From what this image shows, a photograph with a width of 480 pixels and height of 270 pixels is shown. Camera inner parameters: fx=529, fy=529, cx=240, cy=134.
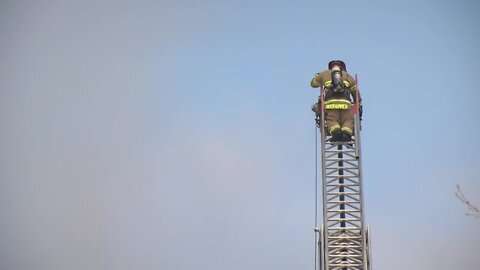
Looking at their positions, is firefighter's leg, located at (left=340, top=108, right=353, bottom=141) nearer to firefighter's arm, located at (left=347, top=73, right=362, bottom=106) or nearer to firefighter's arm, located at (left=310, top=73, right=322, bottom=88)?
firefighter's arm, located at (left=347, top=73, right=362, bottom=106)

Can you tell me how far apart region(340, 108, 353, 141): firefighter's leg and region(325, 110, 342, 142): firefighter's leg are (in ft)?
0.49

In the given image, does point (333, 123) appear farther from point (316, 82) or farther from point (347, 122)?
point (316, 82)

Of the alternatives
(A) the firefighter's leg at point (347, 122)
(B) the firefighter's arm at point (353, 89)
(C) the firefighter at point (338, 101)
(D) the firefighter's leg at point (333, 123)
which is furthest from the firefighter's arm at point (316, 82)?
(A) the firefighter's leg at point (347, 122)

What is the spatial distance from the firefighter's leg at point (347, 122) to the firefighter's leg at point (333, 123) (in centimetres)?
15

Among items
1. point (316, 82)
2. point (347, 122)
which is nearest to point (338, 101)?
point (347, 122)

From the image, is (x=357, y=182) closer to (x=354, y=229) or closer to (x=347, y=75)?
(x=354, y=229)

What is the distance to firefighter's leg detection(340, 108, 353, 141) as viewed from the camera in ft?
64.2

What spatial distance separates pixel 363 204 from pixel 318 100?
4400 millimetres

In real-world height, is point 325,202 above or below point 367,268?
above

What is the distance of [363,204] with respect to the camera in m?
19.0

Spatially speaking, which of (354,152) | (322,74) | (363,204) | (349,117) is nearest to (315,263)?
(363,204)

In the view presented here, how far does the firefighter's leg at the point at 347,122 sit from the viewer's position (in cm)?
1958

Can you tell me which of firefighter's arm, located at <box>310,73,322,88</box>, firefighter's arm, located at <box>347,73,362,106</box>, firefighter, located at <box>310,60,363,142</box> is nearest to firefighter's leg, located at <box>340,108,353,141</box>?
firefighter, located at <box>310,60,363,142</box>

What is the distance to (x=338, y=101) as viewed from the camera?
19.9 metres
